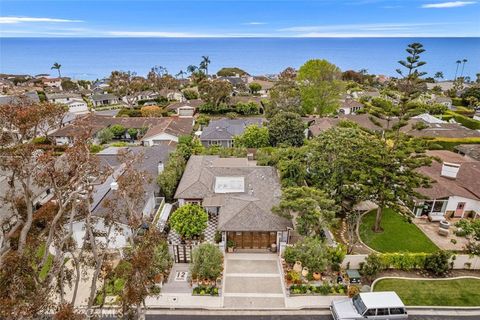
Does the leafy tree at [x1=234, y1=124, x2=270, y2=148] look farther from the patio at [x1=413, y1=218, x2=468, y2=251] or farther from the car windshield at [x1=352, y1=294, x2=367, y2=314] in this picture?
the car windshield at [x1=352, y1=294, x2=367, y2=314]

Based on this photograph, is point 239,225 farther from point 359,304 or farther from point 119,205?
point 119,205

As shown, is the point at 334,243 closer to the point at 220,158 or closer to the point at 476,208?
the point at 476,208

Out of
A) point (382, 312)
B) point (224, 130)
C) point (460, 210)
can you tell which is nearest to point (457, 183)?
point (460, 210)

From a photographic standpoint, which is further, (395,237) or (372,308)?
(395,237)

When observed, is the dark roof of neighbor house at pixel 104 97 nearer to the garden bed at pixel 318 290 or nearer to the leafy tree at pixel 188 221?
the leafy tree at pixel 188 221

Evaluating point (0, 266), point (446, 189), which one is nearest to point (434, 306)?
point (446, 189)
